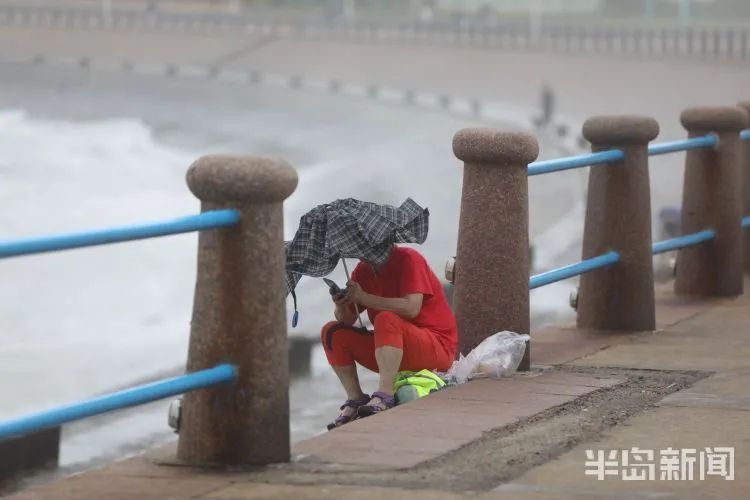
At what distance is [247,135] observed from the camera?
322 feet

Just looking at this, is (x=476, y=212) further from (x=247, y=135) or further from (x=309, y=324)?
(x=247, y=135)

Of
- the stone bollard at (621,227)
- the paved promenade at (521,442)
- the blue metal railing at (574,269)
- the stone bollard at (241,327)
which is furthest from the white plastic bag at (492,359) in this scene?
the stone bollard at (241,327)

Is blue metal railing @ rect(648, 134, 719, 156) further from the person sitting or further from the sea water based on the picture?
the sea water

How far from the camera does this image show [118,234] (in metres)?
4.80

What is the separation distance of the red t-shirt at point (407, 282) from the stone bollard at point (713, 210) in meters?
3.88

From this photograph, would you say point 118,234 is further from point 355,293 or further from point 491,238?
point 491,238

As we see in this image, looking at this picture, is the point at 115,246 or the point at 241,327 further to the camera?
the point at 115,246

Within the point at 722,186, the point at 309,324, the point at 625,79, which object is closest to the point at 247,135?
the point at 625,79

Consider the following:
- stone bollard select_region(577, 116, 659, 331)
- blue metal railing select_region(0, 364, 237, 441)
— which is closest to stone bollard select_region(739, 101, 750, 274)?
stone bollard select_region(577, 116, 659, 331)

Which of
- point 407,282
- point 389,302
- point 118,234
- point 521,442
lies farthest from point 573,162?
point 118,234

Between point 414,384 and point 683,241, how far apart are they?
11.8 feet

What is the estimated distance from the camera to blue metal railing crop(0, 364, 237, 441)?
446 centimetres

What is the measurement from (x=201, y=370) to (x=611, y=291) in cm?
387

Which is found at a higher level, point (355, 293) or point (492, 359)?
point (355, 293)
